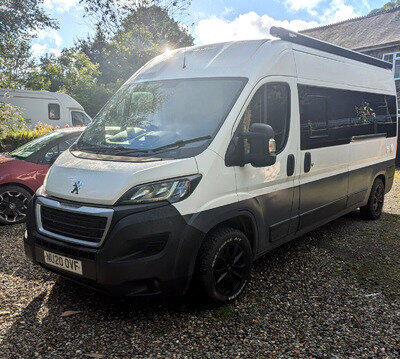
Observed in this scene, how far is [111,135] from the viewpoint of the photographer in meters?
3.83

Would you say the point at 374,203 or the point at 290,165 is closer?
the point at 290,165

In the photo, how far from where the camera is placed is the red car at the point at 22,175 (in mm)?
6156

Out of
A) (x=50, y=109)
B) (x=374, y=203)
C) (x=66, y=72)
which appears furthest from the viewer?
(x=66, y=72)

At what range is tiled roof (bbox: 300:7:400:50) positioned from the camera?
21922 millimetres

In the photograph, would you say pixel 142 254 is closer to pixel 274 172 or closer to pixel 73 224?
pixel 73 224

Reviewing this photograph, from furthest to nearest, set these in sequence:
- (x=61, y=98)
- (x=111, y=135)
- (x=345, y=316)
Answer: (x=61, y=98)
(x=111, y=135)
(x=345, y=316)

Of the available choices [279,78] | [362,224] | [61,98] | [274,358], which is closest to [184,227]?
[274,358]

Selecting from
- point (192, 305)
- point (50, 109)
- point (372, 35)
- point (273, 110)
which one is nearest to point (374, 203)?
point (273, 110)

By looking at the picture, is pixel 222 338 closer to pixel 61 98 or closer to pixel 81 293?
pixel 81 293

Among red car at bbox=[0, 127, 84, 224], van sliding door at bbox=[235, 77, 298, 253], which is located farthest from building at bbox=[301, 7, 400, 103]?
red car at bbox=[0, 127, 84, 224]

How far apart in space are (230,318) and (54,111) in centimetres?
1488

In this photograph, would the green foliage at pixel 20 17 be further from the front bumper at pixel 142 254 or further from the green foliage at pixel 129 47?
the front bumper at pixel 142 254

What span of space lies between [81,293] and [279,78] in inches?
119

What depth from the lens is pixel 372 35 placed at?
2289 centimetres
